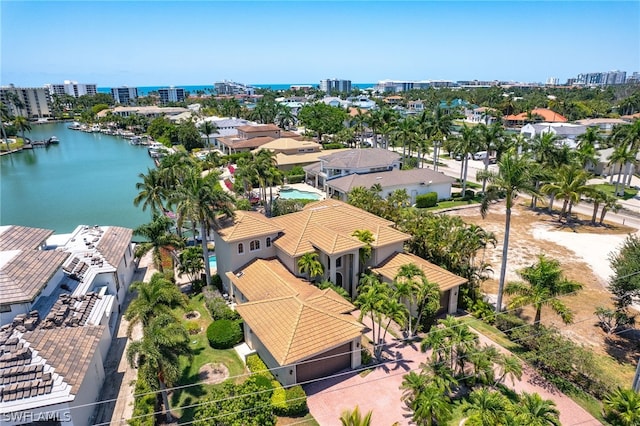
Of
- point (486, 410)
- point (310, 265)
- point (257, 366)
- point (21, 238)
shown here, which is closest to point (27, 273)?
point (21, 238)

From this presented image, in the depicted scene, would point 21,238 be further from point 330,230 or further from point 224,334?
point 330,230

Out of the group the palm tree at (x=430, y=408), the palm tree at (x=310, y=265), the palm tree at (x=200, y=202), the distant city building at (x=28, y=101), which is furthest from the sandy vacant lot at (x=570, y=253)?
the distant city building at (x=28, y=101)

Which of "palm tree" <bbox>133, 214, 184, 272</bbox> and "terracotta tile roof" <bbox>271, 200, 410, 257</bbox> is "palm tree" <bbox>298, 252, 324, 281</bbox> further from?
"palm tree" <bbox>133, 214, 184, 272</bbox>

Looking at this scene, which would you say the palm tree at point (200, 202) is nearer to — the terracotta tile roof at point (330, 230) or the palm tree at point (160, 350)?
the terracotta tile roof at point (330, 230)

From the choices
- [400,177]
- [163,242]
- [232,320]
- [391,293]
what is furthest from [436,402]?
[400,177]

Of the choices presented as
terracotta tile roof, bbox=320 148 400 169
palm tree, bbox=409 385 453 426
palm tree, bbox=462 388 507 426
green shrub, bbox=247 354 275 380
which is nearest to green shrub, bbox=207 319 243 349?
green shrub, bbox=247 354 275 380

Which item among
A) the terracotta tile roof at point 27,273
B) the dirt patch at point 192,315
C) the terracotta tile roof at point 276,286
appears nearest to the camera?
the terracotta tile roof at point 27,273
